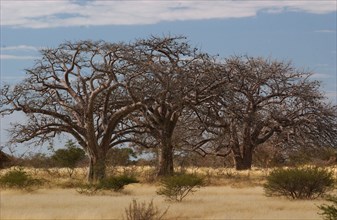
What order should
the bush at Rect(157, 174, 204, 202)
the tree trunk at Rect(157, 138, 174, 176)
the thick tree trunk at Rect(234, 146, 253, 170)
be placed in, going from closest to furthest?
the bush at Rect(157, 174, 204, 202) < the tree trunk at Rect(157, 138, 174, 176) < the thick tree trunk at Rect(234, 146, 253, 170)

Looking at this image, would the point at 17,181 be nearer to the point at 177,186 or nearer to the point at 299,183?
the point at 177,186

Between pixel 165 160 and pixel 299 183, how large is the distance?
12063 millimetres

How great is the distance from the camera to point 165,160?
112ft

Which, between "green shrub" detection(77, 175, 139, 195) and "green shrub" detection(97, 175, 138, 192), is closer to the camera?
"green shrub" detection(77, 175, 139, 195)

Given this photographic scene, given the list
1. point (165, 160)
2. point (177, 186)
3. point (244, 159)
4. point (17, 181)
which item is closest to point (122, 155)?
point (244, 159)

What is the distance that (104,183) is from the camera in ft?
85.4

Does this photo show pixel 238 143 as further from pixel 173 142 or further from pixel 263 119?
pixel 173 142

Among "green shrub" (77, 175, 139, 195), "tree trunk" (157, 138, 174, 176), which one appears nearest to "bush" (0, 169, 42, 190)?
"green shrub" (77, 175, 139, 195)

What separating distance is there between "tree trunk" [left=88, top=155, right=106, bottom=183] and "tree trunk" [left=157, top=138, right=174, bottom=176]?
3.33 meters

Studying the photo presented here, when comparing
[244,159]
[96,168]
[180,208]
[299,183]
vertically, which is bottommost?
[180,208]

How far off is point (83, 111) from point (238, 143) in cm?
1615

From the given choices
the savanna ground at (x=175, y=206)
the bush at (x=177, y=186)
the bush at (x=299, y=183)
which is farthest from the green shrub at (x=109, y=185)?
the bush at (x=299, y=183)

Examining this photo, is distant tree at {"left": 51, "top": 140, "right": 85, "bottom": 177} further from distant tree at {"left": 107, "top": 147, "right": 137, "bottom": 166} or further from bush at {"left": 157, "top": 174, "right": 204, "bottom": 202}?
bush at {"left": 157, "top": 174, "right": 204, "bottom": 202}

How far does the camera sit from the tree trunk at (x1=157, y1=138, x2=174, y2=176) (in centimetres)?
3378
